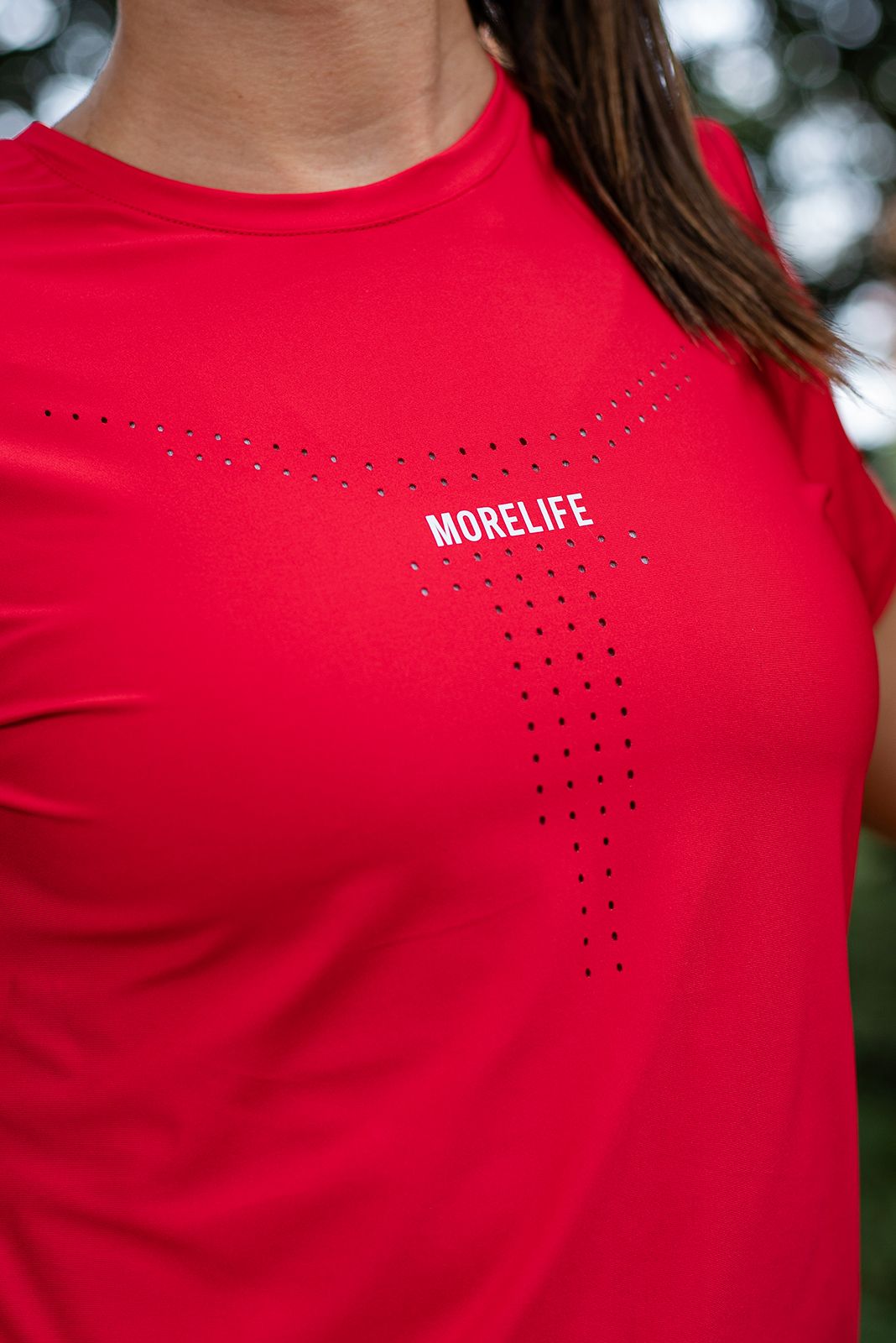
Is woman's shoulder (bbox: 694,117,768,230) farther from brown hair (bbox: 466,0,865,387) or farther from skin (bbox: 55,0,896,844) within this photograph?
skin (bbox: 55,0,896,844)

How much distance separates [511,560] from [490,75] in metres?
0.45

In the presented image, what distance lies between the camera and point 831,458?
1074 mm

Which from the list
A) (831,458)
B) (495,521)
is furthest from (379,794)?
(831,458)

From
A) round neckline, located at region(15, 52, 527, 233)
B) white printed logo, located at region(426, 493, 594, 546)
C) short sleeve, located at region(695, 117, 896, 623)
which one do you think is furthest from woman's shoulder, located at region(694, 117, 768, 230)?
white printed logo, located at region(426, 493, 594, 546)

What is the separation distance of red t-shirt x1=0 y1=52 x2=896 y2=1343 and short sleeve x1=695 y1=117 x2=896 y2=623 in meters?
0.15

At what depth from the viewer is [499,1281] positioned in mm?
838

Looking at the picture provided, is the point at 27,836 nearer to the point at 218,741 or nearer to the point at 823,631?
the point at 218,741

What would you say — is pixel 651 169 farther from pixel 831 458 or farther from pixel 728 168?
pixel 831 458

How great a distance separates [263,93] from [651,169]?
32 centimetres

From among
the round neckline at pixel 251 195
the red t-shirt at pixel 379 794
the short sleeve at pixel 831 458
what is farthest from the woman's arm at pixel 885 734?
the round neckline at pixel 251 195

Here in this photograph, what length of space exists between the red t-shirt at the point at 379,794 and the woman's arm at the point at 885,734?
0.13m

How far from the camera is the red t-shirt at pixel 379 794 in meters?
0.79

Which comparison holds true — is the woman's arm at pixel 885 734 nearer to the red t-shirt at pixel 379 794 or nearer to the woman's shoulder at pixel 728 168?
the red t-shirt at pixel 379 794

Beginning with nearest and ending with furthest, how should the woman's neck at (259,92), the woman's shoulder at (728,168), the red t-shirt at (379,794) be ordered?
1. the red t-shirt at (379,794)
2. the woman's neck at (259,92)
3. the woman's shoulder at (728,168)
